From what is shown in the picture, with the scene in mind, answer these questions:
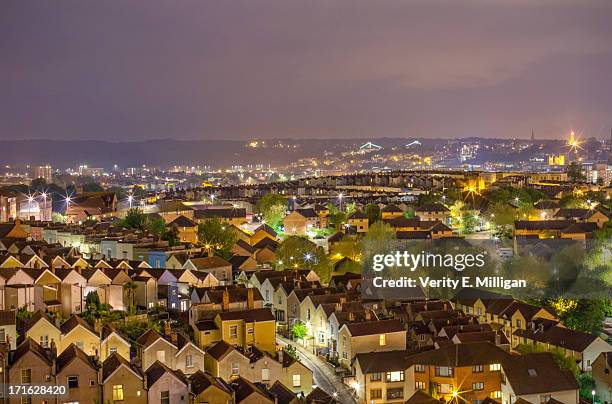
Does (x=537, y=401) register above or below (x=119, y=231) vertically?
below

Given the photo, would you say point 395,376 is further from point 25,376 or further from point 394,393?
point 25,376

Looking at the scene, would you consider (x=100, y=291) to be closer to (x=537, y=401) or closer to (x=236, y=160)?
(x=537, y=401)

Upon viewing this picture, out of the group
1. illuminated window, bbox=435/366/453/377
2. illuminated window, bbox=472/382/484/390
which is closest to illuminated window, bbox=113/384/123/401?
illuminated window, bbox=435/366/453/377

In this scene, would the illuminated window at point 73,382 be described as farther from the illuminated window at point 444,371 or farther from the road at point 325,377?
the illuminated window at point 444,371

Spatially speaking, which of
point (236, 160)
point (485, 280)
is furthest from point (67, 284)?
point (236, 160)

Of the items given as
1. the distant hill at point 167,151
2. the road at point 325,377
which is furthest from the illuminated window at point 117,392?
the distant hill at point 167,151

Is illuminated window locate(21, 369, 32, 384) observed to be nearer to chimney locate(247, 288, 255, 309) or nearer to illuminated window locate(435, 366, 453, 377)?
chimney locate(247, 288, 255, 309)
